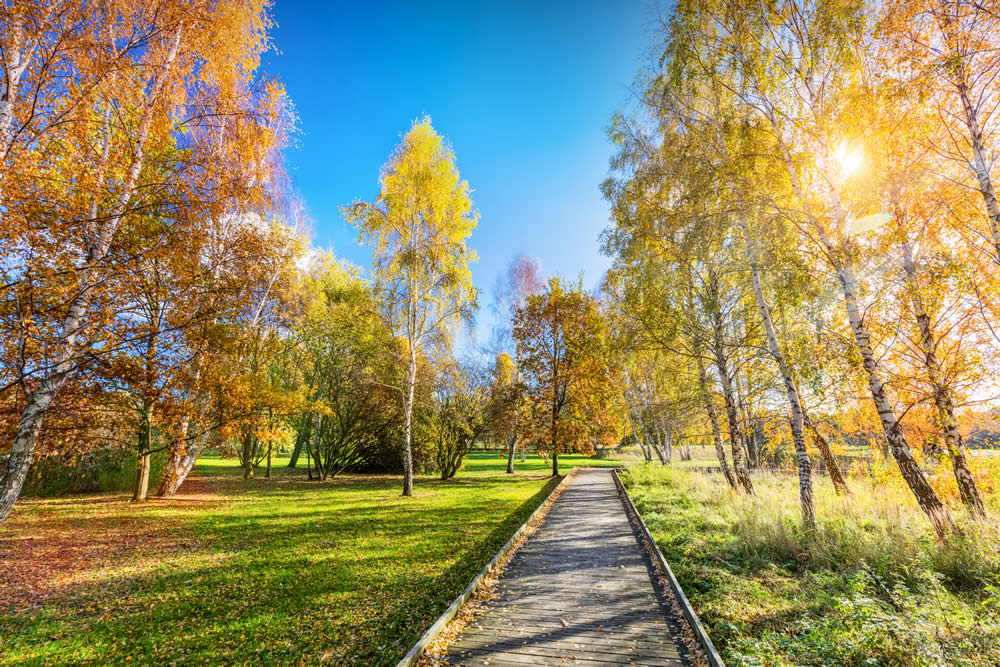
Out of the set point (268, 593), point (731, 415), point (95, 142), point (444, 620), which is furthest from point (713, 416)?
point (95, 142)

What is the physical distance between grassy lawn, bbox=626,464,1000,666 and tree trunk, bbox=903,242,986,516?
34 cm

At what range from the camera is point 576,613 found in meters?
4.97

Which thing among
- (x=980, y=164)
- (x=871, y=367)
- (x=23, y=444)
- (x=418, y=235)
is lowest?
(x=23, y=444)

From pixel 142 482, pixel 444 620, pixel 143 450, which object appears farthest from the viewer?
pixel 142 482

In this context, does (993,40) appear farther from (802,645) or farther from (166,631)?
(166,631)

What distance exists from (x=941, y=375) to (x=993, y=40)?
16.7 feet

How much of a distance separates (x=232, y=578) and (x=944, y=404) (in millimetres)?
13249

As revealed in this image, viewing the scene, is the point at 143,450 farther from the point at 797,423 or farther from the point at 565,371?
the point at 797,423

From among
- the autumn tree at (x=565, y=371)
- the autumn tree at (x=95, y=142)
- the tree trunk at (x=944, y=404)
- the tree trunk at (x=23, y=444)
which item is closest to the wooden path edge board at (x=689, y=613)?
the tree trunk at (x=944, y=404)

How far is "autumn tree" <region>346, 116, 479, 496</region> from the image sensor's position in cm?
1507

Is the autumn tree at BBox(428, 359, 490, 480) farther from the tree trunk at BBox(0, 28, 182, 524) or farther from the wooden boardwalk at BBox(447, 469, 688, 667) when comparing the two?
the tree trunk at BBox(0, 28, 182, 524)

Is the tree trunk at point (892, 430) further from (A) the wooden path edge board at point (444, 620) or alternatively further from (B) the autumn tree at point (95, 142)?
(B) the autumn tree at point (95, 142)

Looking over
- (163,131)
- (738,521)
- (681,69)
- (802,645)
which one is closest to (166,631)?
(802,645)

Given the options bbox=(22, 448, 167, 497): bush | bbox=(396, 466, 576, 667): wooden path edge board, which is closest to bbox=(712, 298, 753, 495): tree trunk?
bbox=(396, 466, 576, 667): wooden path edge board
